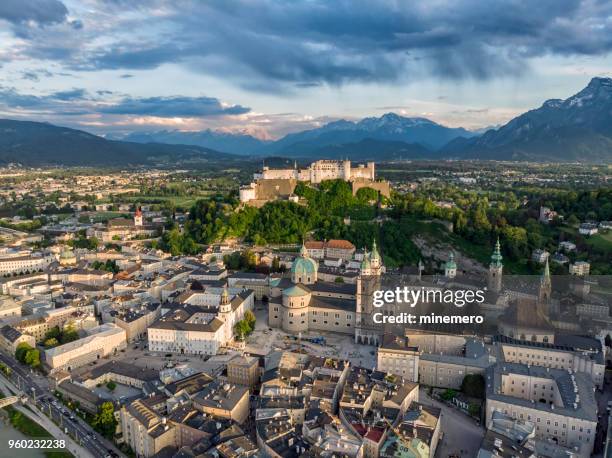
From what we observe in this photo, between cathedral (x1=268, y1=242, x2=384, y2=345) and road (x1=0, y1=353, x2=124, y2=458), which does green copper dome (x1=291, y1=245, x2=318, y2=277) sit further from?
road (x1=0, y1=353, x2=124, y2=458)

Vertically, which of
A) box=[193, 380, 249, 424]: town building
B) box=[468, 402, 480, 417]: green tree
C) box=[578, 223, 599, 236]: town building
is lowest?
box=[468, 402, 480, 417]: green tree

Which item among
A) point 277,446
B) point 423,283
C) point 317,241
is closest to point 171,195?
point 317,241

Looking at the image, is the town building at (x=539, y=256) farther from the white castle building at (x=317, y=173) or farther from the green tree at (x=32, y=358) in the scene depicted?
the green tree at (x=32, y=358)

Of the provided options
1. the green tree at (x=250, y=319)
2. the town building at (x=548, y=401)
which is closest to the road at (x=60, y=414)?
the green tree at (x=250, y=319)

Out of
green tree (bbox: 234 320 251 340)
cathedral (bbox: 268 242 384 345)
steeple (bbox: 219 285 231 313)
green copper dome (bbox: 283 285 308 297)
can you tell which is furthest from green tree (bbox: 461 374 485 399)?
steeple (bbox: 219 285 231 313)

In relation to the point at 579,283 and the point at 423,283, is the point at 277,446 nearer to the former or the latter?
the point at 423,283
